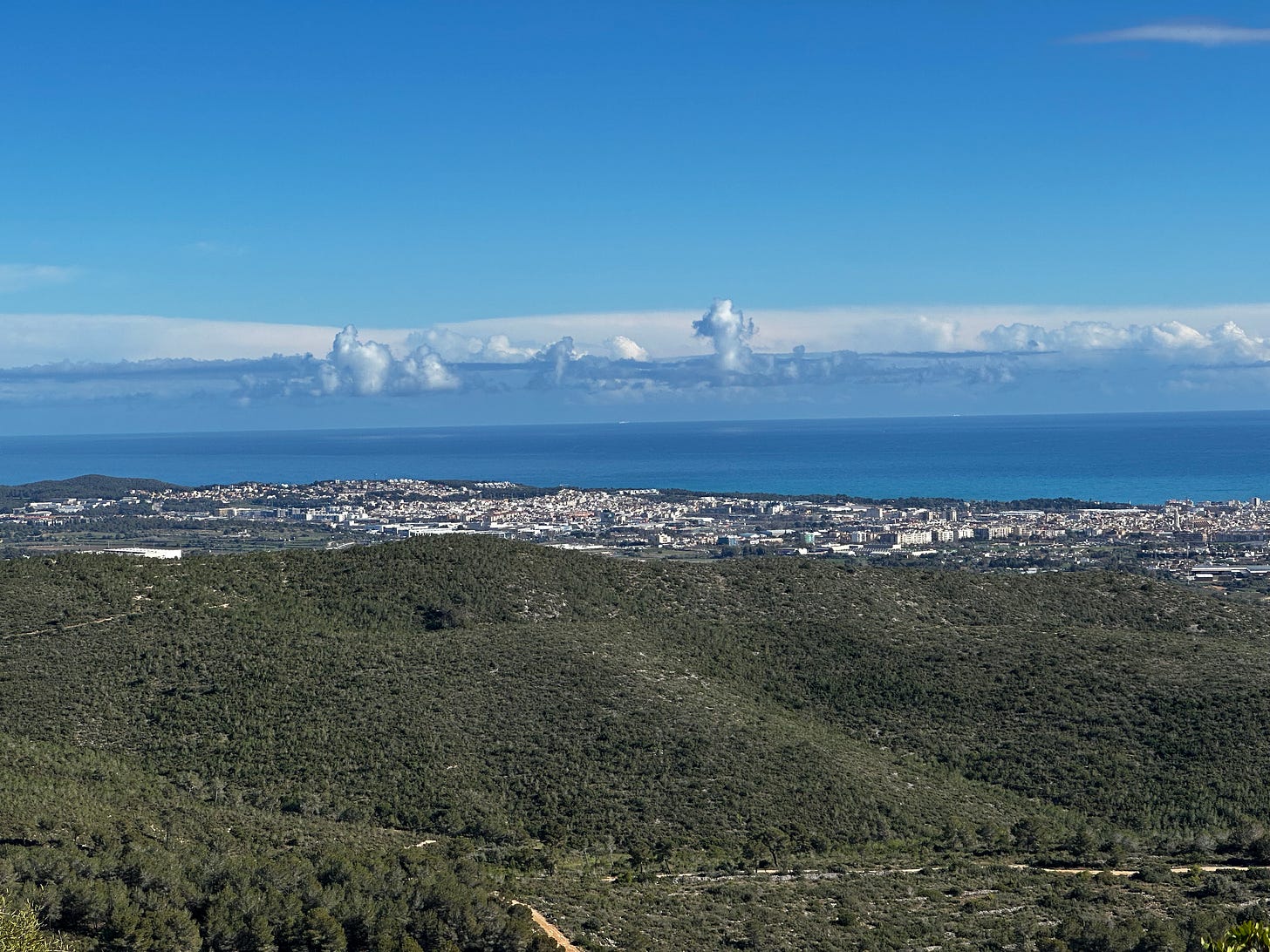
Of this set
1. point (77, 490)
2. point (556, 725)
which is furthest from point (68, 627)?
point (77, 490)

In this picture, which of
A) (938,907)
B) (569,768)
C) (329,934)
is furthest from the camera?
(569,768)

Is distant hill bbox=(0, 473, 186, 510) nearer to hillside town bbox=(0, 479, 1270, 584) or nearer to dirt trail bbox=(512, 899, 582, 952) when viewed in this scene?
hillside town bbox=(0, 479, 1270, 584)

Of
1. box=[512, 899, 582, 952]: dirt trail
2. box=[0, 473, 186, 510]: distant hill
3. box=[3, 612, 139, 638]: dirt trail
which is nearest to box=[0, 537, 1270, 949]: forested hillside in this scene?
box=[3, 612, 139, 638]: dirt trail

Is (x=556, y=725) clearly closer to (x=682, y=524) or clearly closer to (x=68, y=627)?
(x=68, y=627)

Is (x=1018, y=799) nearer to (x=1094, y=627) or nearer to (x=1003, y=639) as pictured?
(x=1003, y=639)

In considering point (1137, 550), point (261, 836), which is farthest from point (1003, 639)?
point (1137, 550)

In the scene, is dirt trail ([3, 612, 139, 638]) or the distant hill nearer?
dirt trail ([3, 612, 139, 638])
